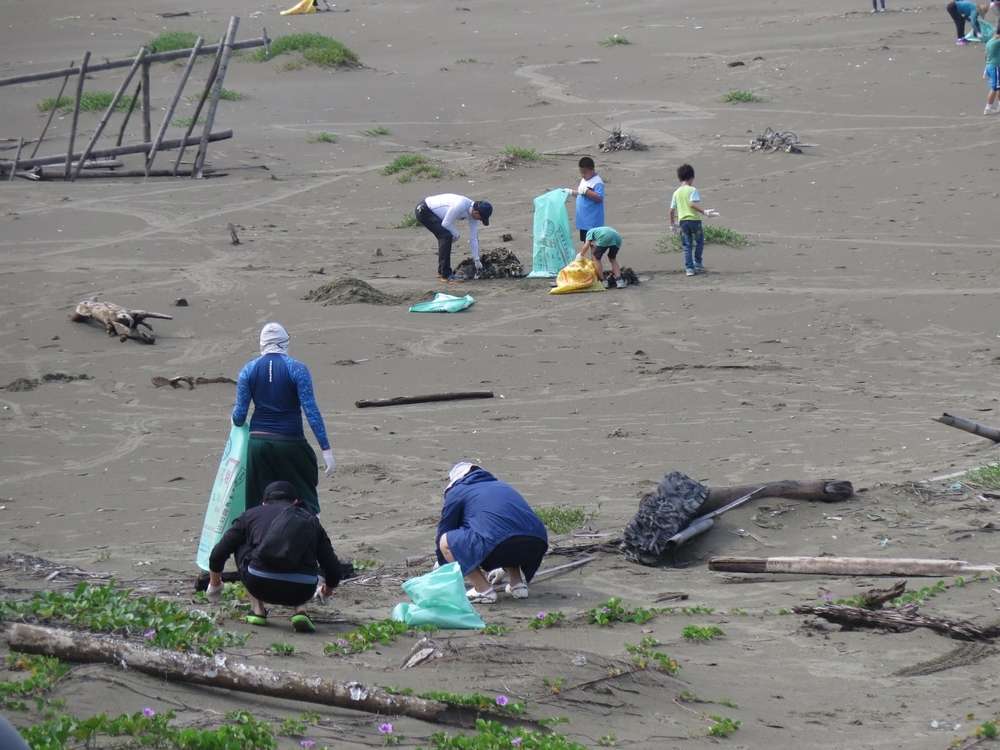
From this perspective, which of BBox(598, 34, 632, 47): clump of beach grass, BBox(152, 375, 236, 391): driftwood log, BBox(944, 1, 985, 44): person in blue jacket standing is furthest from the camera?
BBox(598, 34, 632, 47): clump of beach grass

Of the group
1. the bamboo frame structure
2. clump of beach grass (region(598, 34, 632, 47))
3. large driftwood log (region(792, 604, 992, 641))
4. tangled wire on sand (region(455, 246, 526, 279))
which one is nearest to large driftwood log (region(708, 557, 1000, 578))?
large driftwood log (region(792, 604, 992, 641))

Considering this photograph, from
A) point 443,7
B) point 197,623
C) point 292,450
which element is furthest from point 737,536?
point 443,7

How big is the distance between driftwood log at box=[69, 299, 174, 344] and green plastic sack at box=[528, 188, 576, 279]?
15.7 ft

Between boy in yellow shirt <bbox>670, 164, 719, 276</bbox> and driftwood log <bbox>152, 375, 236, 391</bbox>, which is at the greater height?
boy in yellow shirt <bbox>670, 164, 719, 276</bbox>

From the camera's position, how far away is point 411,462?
846 cm

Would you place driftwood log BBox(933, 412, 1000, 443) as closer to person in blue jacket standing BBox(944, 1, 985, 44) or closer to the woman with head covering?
the woman with head covering

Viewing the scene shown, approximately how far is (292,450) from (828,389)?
5648mm

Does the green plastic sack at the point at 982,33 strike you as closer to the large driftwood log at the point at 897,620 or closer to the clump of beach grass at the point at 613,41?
the clump of beach grass at the point at 613,41

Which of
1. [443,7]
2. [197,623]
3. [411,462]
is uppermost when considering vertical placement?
[443,7]

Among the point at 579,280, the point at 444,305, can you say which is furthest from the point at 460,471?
the point at 579,280

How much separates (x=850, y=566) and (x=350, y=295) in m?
8.17

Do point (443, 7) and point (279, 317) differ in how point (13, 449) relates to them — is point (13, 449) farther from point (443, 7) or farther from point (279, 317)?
point (443, 7)

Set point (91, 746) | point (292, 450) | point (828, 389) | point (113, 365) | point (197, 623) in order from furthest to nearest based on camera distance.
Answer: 1. point (113, 365)
2. point (828, 389)
3. point (292, 450)
4. point (197, 623)
5. point (91, 746)

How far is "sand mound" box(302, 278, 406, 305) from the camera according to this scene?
12805 millimetres
